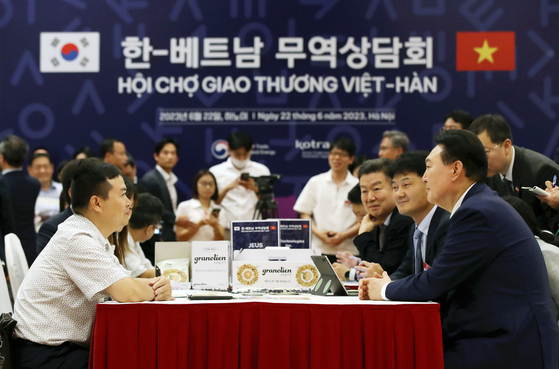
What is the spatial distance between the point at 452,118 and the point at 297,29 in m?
1.97

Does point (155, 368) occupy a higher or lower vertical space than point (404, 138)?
lower

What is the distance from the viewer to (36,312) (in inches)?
85.3

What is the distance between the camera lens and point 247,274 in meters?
2.58

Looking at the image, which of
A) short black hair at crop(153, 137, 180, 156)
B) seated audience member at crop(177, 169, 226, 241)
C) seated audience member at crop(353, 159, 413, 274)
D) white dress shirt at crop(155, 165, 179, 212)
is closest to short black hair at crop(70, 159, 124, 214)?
seated audience member at crop(353, 159, 413, 274)

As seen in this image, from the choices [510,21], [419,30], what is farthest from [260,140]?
[510,21]

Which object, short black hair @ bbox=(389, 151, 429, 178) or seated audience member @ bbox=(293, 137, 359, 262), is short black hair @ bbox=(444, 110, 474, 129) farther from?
short black hair @ bbox=(389, 151, 429, 178)

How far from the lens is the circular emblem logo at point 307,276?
2559 millimetres

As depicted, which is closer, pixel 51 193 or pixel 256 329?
pixel 256 329

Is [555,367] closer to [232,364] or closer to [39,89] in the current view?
[232,364]

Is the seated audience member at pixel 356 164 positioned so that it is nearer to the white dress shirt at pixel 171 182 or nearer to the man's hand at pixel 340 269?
the white dress shirt at pixel 171 182

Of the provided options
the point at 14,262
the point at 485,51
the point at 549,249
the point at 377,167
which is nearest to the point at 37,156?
the point at 14,262

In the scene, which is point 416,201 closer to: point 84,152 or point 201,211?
point 201,211

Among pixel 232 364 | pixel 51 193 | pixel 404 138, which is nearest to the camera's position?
pixel 232 364

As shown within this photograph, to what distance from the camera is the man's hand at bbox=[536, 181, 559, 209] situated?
3.12 m
